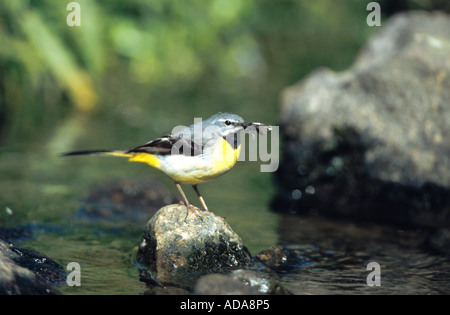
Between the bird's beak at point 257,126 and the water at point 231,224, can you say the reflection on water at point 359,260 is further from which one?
the bird's beak at point 257,126

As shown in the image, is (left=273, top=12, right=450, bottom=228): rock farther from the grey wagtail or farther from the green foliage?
the green foliage

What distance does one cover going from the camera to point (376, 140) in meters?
9.10

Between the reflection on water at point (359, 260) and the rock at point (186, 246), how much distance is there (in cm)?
65

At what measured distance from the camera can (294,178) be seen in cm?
1002

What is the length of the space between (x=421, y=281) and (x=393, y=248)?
3.99 ft

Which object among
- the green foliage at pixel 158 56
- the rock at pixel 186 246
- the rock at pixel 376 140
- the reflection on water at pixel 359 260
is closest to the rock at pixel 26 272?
the rock at pixel 186 246

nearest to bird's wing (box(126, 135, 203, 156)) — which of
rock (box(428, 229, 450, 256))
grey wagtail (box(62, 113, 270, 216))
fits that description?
grey wagtail (box(62, 113, 270, 216))

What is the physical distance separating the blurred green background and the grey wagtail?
1.39 meters

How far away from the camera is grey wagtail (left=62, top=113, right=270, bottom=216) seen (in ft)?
20.6

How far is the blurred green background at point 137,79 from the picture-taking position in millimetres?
9625

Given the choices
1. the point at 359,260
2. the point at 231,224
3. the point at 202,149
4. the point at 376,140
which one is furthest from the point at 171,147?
the point at 376,140

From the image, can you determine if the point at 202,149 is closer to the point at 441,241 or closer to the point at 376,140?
the point at 441,241
